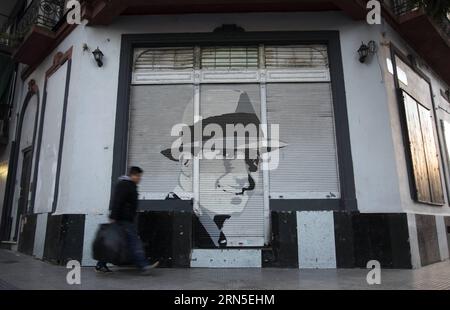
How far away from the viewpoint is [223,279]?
598cm

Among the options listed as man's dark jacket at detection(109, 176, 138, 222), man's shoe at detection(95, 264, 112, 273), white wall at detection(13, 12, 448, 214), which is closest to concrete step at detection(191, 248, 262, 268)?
man's shoe at detection(95, 264, 112, 273)

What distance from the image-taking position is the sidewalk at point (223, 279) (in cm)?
531

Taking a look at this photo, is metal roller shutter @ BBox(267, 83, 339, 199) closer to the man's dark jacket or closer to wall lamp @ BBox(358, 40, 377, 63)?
wall lamp @ BBox(358, 40, 377, 63)

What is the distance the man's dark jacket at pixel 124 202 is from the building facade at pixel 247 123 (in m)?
1.24

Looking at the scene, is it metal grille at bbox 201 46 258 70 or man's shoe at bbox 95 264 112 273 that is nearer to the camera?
man's shoe at bbox 95 264 112 273

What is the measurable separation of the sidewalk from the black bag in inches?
10.5

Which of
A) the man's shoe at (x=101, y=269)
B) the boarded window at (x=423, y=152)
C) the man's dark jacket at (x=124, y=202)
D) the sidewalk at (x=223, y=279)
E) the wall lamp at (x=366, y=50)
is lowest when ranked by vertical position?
the sidewalk at (x=223, y=279)

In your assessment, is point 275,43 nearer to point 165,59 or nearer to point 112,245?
point 165,59

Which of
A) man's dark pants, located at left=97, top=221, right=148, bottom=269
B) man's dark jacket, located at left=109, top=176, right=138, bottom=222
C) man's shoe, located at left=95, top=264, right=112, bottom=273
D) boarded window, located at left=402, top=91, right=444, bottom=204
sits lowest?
man's shoe, located at left=95, top=264, right=112, bottom=273

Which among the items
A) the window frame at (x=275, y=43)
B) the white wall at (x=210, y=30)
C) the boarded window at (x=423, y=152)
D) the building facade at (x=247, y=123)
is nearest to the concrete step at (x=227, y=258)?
the building facade at (x=247, y=123)

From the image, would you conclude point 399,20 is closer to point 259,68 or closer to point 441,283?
point 259,68

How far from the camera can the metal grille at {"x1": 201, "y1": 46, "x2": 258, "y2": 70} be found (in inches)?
333

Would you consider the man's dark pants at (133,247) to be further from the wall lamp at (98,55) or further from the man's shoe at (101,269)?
the wall lamp at (98,55)

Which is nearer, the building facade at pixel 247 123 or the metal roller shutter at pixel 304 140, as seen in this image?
the building facade at pixel 247 123
